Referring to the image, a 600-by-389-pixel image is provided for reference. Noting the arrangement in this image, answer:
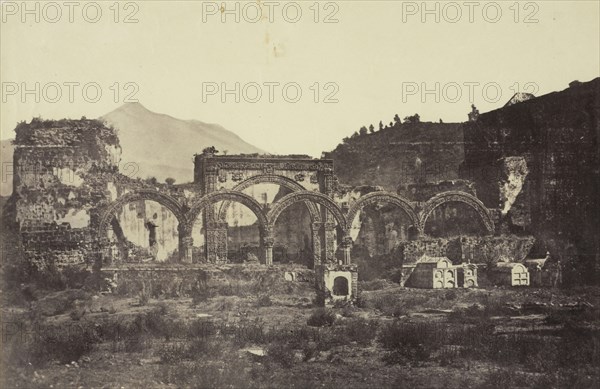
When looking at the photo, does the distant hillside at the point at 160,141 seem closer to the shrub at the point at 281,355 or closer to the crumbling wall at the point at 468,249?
the crumbling wall at the point at 468,249

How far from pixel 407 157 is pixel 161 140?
177 ft

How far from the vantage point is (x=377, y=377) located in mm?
9375

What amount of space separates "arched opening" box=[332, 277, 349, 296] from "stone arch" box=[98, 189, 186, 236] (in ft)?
28.5

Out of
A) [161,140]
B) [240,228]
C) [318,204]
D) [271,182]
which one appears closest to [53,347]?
[271,182]

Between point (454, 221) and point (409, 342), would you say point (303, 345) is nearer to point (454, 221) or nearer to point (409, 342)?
point (409, 342)

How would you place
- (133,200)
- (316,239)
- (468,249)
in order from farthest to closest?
(316,239)
(468,249)
(133,200)

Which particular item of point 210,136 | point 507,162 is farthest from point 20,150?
point 210,136

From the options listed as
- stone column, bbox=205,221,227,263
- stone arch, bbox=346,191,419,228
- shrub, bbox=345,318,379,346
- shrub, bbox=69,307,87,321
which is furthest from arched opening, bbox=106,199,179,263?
shrub, bbox=345,318,379,346

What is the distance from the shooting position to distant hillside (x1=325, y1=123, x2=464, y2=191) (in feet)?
133

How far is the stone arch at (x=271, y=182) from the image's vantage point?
27031mm

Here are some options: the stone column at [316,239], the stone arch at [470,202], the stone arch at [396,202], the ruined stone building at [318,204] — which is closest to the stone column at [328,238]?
the ruined stone building at [318,204]

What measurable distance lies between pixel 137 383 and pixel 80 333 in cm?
358

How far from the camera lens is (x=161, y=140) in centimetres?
8694

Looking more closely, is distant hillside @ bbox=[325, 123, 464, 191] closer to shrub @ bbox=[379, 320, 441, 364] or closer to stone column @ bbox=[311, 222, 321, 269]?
stone column @ bbox=[311, 222, 321, 269]
